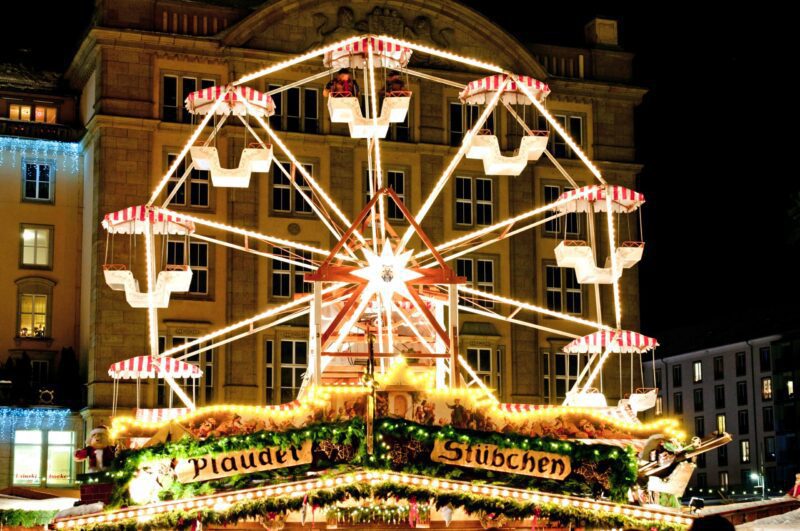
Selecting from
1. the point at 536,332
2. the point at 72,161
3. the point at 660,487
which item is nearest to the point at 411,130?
the point at 536,332

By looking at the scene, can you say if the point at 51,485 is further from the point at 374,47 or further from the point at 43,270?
the point at 374,47

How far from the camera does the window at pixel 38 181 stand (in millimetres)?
51281

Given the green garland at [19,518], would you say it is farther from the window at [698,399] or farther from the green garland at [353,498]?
the window at [698,399]

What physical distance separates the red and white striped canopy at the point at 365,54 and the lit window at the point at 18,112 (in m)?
24.0

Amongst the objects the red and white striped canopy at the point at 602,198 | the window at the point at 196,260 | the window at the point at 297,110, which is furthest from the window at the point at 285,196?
the red and white striped canopy at the point at 602,198

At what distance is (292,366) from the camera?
4969 cm

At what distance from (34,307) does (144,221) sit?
22.1 meters

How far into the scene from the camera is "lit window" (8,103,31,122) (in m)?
52.2

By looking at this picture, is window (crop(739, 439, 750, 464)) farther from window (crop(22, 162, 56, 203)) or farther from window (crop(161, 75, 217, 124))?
window (crop(22, 162, 56, 203))

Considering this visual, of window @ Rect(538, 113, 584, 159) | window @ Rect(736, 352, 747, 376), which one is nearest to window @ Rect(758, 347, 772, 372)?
window @ Rect(736, 352, 747, 376)

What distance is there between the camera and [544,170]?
54.6 metres

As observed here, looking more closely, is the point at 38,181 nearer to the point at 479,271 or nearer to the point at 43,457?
the point at 43,457

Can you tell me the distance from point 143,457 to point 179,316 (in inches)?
1202

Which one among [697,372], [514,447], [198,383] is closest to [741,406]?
[697,372]
